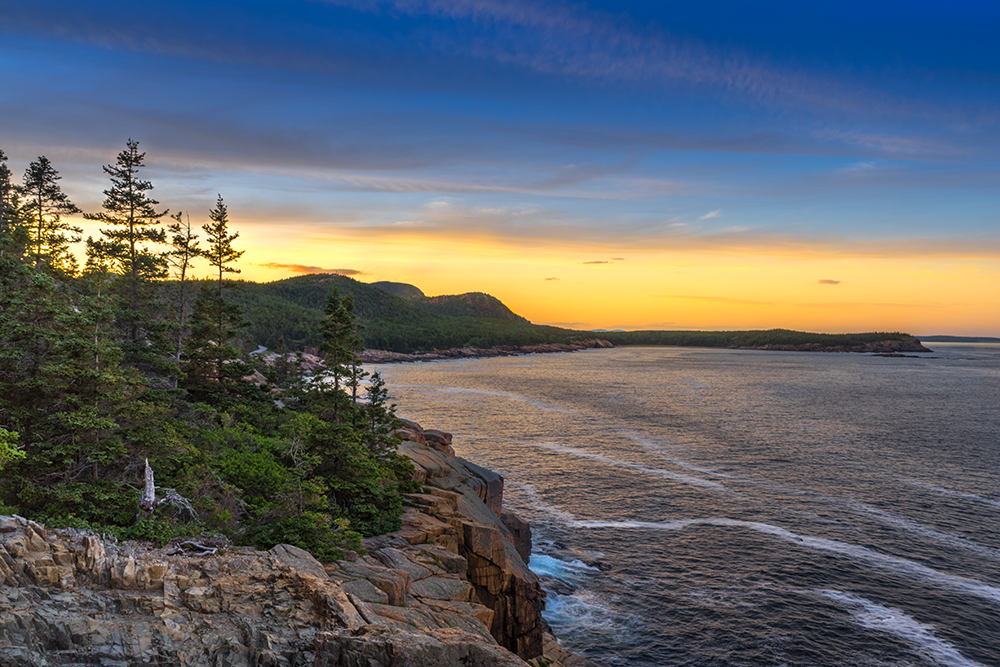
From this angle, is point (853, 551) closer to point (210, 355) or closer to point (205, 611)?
point (205, 611)

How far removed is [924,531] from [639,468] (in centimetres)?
2107

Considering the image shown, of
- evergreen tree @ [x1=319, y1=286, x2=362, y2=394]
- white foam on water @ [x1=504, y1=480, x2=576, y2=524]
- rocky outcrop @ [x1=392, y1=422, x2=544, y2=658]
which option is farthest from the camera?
white foam on water @ [x1=504, y1=480, x2=576, y2=524]

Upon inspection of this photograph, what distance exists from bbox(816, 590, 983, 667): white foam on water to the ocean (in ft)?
0.27

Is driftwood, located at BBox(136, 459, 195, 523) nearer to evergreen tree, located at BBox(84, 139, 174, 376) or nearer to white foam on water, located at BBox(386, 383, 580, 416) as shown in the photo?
evergreen tree, located at BBox(84, 139, 174, 376)

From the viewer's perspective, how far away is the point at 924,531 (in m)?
33.6

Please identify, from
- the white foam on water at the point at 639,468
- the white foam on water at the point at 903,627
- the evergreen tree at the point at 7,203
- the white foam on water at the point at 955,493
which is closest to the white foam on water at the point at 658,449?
the white foam on water at the point at 639,468

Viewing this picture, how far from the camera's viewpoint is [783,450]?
55.3 m

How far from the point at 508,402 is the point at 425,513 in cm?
6615

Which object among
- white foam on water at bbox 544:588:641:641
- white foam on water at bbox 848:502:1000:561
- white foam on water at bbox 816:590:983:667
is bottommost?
white foam on water at bbox 544:588:641:641

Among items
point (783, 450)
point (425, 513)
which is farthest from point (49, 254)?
point (783, 450)

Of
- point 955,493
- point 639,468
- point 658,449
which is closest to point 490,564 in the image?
point 639,468

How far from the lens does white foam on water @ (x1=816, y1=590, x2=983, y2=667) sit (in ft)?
70.4

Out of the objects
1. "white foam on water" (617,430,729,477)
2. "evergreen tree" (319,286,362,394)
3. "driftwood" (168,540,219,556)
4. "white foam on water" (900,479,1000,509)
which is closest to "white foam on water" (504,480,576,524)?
"white foam on water" (617,430,729,477)

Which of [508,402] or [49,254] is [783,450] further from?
[49,254]
